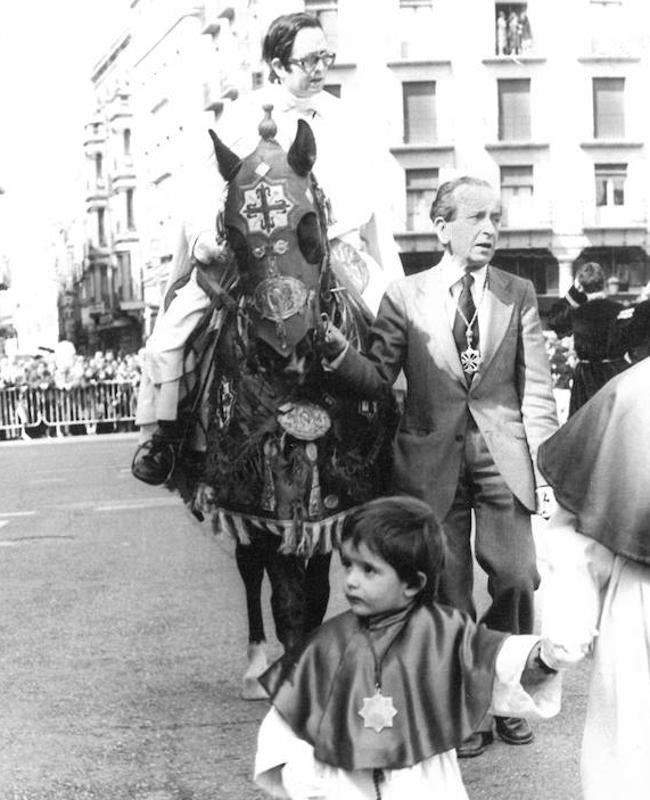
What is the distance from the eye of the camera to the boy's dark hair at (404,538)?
3996 mm

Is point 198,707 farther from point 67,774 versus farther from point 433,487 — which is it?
point 433,487

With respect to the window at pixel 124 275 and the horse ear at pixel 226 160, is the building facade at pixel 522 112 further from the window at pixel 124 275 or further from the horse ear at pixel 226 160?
the horse ear at pixel 226 160

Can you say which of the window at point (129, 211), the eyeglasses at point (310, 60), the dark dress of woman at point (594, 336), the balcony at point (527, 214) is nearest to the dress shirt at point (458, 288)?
the eyeglasses at point (310, 60)

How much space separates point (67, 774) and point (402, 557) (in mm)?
2059

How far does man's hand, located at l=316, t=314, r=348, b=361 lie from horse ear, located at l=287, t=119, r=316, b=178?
508mm

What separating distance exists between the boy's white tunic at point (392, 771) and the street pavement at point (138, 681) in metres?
1.15

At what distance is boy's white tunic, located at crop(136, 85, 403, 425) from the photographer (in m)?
5.73

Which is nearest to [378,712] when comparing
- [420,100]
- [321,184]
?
[321,184]

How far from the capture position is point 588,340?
13055mm

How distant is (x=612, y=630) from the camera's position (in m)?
3.86

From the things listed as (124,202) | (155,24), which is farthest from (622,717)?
(124,202)

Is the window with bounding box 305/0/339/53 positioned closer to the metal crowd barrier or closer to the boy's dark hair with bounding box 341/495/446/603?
the metal crowd barrier

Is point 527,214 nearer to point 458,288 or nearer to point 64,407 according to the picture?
point 64,407

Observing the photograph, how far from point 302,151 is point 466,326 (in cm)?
91
